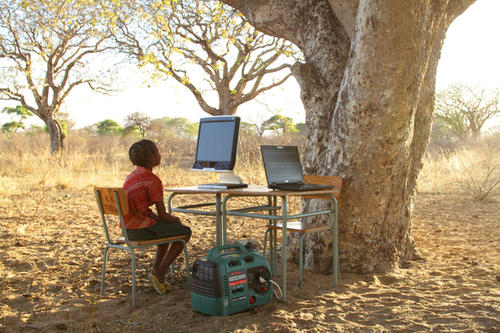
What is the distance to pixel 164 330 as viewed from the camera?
2924mm

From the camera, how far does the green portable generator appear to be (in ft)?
9.95

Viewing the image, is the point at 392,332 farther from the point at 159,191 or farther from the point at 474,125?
the point at 474,125

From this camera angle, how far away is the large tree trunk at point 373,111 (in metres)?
3.94

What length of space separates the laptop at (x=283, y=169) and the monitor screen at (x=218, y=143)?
32 centimetres

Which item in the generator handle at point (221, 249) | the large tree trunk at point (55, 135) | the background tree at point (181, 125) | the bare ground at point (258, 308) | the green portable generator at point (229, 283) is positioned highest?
the background tree at point (181, 125)

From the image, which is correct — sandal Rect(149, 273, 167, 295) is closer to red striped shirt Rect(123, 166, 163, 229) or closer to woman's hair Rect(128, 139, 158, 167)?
red striped shirt Rect(123, 166, 163, 229)

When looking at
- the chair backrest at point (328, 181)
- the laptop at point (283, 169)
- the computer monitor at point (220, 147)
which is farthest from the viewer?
the chair backrest at point (328, 181)

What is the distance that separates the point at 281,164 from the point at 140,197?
3.64 feet

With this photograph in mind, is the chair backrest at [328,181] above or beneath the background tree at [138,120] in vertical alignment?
beneath

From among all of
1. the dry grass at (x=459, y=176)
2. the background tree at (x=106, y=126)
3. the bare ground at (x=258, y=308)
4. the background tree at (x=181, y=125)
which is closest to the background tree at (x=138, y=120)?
the background tree at (x=106, y=126)

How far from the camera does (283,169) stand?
3.70 meters

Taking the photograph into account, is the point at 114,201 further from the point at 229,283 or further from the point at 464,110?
the point at 464,110

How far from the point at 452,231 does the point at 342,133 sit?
2994mm

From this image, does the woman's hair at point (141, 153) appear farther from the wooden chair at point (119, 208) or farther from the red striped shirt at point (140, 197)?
the wooden chair at point (119, 208)
